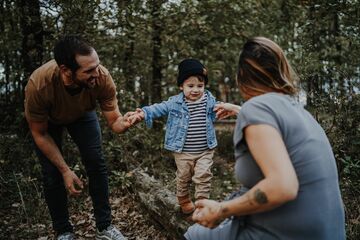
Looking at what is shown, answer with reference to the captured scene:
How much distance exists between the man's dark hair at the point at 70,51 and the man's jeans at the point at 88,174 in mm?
685

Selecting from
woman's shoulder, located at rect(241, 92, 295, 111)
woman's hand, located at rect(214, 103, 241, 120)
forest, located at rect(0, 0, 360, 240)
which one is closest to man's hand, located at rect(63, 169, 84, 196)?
forest, located at rect(0, 0, 360, 240)

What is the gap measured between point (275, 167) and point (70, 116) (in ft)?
8.30

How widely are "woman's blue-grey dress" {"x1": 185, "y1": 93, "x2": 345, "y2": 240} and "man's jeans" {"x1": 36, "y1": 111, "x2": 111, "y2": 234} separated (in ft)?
7.18

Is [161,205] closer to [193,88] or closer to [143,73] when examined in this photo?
[193,88]

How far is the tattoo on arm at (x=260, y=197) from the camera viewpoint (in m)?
1.94

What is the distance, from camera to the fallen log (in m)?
4.41

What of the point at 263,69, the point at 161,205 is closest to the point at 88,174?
the point at 161,205

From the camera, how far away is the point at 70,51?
3580mm

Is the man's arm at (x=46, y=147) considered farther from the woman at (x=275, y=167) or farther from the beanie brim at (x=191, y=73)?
the woman at (x=275, y=167)

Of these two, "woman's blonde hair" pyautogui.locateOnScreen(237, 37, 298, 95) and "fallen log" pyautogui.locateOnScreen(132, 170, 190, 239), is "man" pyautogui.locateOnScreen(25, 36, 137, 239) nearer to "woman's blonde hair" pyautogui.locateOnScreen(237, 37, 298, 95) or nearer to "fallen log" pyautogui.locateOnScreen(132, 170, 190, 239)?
"fallen log" pyautogui.locateOnScreen(132, 170, 190, 239)

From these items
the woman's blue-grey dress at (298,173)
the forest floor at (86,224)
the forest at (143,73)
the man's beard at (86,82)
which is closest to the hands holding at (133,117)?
the man's beard at (86,82)

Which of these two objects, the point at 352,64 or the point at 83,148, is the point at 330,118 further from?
the point at 83,148

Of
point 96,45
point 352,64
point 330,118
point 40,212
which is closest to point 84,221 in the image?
point 40,212

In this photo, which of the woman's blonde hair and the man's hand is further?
the man's hand
